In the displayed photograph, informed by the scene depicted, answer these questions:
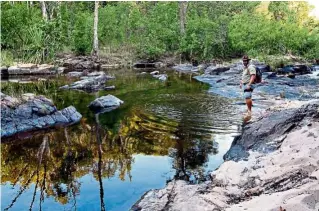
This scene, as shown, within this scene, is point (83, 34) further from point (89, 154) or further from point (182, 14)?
point (89, 154)

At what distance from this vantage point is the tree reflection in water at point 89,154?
5.59 m

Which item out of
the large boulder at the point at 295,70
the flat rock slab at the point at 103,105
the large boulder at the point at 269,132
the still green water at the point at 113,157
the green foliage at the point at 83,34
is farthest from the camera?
the green foliage at the point at 83,34

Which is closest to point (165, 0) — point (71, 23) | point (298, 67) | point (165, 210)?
point (71, 23)

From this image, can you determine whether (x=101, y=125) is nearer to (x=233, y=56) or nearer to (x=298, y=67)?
(x=298, y=67)

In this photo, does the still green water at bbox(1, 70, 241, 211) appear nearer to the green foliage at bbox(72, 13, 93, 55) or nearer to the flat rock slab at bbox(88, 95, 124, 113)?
the flat rock slab at bbox(88, 95, 124, 113)

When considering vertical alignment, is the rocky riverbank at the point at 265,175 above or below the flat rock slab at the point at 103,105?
above

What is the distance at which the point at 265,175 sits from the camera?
467 cm

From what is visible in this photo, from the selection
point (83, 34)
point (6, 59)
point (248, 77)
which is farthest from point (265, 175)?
point (83, 34)

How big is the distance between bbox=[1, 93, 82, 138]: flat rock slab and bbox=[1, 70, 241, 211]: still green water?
16.8 inches

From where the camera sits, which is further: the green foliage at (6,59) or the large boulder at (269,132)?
the green foliage at (6,59)

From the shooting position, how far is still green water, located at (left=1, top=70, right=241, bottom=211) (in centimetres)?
519

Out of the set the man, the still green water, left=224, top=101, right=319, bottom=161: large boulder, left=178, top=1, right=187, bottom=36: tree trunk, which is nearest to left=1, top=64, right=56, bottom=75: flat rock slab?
left=178, top=1, right=187, bottom=36: tree trunk

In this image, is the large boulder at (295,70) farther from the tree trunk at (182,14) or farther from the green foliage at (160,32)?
the tree trunk at (182,14)

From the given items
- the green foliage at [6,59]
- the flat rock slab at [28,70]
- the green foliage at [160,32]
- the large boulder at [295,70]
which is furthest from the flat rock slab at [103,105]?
the green foliage at [160,32]
